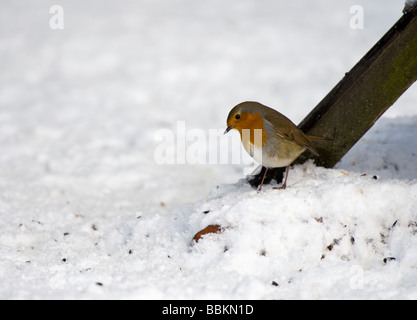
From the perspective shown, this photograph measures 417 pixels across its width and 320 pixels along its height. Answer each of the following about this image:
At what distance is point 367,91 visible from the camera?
111 inches

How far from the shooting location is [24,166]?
4203 mm

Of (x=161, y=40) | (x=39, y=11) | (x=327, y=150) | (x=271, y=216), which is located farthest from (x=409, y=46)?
(x=39, y=11)

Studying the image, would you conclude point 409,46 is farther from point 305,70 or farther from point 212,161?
point 305,70

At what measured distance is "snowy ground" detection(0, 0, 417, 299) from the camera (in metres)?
2.37

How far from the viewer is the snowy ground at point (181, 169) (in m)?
2.37

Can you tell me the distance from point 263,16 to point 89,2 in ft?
7.50

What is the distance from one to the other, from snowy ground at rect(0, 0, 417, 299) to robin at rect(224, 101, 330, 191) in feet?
0.54

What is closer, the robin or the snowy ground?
the snowy ground

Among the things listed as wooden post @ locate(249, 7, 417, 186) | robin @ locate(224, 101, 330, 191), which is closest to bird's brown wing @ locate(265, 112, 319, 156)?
robin @ locate(224, 101, 330, 191)

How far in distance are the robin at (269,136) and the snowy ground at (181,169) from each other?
6.5 inches

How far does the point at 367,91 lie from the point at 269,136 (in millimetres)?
527

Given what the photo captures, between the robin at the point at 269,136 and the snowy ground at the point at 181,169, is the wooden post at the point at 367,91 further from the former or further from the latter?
the snowy ground at the point at 181,169

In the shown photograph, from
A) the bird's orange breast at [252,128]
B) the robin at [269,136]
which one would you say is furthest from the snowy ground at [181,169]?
the bird's orange breast at [252,128]

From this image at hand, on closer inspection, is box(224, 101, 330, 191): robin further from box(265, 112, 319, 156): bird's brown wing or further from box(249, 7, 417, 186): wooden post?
box(249, 7, 417, 186): wooden post
